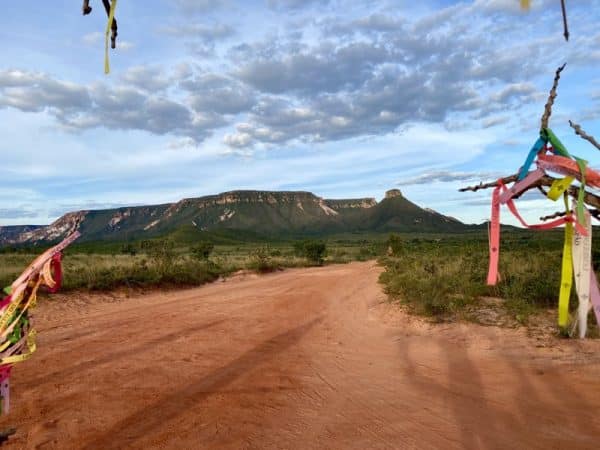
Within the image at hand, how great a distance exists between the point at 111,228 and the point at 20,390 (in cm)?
17503

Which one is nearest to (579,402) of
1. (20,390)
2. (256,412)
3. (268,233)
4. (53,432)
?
(256,412)

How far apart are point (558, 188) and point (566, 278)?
1.82 feet

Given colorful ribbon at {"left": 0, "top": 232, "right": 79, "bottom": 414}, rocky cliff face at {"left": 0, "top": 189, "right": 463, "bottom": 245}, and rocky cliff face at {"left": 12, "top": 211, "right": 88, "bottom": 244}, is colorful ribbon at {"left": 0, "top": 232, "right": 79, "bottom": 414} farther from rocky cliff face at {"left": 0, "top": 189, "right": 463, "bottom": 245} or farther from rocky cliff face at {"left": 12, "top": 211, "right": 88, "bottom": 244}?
rocky cliff face at {"left": 12, "top": 211, "right": 88, "bottom": 244}

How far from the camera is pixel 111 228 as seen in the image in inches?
6590

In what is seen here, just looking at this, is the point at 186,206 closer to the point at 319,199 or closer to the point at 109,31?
the point at 319,199

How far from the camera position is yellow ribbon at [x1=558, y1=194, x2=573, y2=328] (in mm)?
2713

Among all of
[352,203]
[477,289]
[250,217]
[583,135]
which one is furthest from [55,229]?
[583,135]

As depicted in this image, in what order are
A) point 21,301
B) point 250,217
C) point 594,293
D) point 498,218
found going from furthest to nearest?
point 250,217
point 21,301
point 594,293
point 498,218

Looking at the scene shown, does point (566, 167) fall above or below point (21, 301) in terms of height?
above

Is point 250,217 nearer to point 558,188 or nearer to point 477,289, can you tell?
point 477,289

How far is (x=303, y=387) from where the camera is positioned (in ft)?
19.5

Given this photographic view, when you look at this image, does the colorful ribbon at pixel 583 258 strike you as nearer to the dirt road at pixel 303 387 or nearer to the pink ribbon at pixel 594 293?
the pink ribbon at pixel 594 293

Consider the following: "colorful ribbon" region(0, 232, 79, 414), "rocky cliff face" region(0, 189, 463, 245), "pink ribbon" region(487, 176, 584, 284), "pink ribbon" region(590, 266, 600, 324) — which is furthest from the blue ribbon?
"rocky cliff face" region(0, 189, 463, 245)

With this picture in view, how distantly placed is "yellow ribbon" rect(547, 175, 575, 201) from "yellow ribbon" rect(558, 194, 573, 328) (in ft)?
0.58
